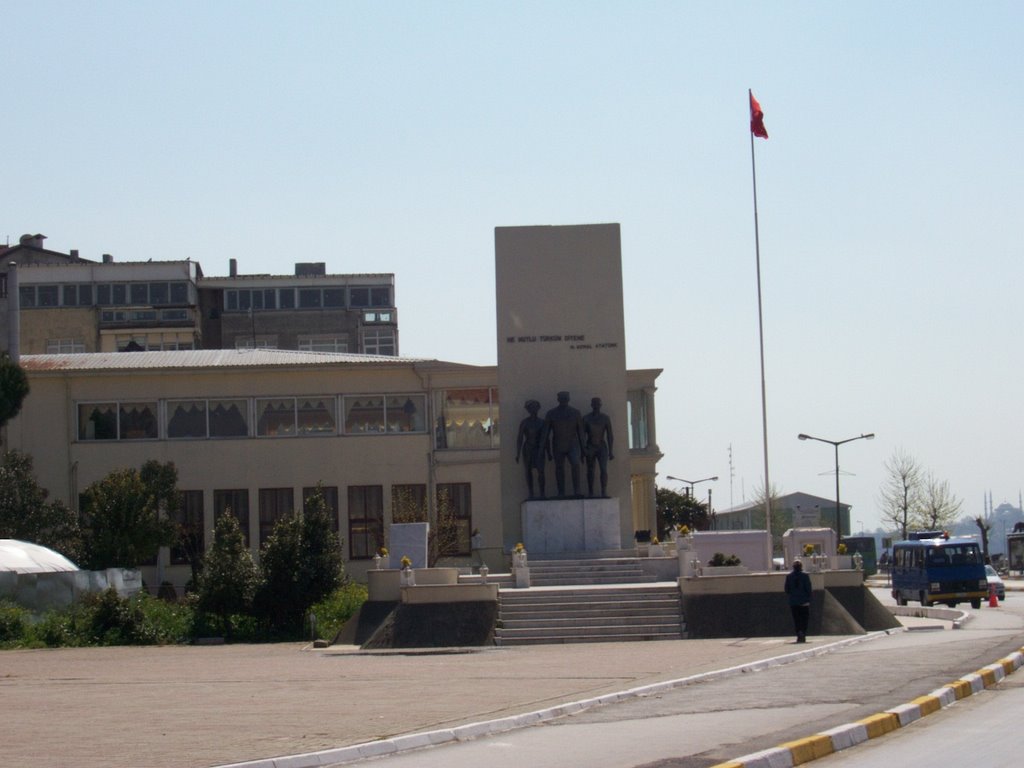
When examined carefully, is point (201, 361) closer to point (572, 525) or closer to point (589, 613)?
point (572, 525)

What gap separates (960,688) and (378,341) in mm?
67752

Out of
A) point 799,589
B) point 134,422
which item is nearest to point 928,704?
point 799,589

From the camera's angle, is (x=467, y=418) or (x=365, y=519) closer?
(x=365, y=519)

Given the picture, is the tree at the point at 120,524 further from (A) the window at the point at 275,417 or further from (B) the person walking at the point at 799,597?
(B) the person walking at the point at 799,597

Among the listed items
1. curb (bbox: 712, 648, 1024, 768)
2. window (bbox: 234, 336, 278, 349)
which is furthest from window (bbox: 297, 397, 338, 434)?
curb (bbox: 712, 648, 1024, 768)

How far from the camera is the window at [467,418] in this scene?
2280 inches

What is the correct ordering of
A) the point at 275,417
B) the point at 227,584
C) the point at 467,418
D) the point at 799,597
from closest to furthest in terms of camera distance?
1. the point at 799,597
2. the point at 227,584
3. the point at 467,418
4. the point at 275,417

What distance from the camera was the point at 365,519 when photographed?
188 feet

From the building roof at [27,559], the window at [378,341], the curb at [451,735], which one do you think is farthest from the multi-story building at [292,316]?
the curb at [451,735]

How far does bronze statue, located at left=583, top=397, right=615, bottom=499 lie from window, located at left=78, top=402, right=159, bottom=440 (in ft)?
85.3

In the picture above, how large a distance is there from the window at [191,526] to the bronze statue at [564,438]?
22605 millimetres

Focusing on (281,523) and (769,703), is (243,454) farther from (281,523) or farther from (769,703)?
(769,703)

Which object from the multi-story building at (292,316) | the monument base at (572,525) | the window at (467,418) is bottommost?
the monument base at (572,525)

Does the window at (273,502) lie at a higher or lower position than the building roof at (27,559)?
higher
